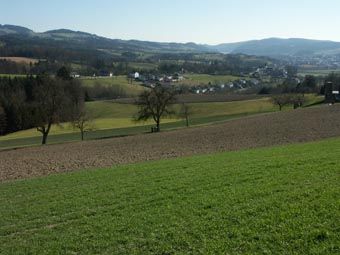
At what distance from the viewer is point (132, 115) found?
102 meters

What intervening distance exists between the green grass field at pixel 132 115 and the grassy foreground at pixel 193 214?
6182 cm

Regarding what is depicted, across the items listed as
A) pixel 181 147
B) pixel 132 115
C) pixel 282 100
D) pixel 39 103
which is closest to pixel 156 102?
pixel 39 103

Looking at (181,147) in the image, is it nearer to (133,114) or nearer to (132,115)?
(132,115)

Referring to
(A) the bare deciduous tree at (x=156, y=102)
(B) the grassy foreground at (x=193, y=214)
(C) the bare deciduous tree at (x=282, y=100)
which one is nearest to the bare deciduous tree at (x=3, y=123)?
(A) the bare deciduous tree at (x=156, y=102)

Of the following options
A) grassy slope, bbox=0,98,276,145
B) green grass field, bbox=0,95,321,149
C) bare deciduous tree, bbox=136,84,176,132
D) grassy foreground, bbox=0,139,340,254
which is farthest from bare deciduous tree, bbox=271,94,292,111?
grassy foreground, bbox=0,139,340,254

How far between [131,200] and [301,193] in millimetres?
5204

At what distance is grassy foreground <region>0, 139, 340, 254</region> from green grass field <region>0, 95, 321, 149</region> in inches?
2434

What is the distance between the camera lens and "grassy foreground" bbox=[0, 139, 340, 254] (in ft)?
32.2

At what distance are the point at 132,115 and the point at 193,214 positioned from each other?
9056 cm

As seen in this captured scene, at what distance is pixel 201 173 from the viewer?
18812 millimetres

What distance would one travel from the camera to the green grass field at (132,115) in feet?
278

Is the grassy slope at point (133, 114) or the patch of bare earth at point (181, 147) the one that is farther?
the grassy slope at point (133, 114)

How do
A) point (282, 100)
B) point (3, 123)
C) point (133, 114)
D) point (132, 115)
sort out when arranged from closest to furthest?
point (3, 123) < point (282, 100) < point (132, 115) < point (133, 114)

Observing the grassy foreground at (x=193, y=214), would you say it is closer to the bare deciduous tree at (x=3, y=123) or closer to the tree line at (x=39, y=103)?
the tree line at (x=39, y=103)
